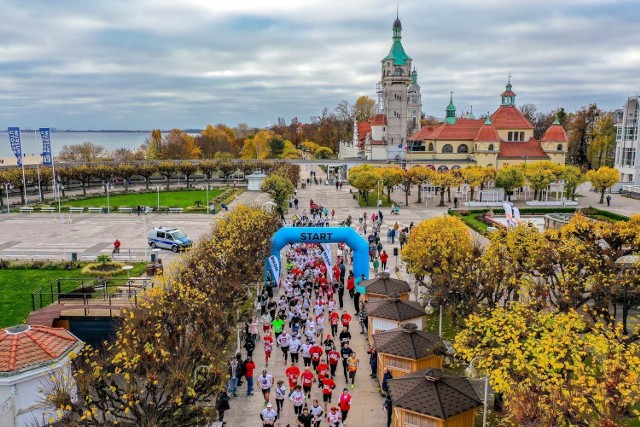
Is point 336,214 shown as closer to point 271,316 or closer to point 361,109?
point 271,316

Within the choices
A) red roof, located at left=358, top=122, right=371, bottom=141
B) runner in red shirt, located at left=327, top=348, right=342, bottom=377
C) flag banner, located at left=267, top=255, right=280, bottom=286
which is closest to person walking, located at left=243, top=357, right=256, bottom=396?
runner in red shirt, located at left=327, top=348, right=342, bottom=377

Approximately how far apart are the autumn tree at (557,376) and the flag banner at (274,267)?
12486mm

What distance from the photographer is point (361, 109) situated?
13275 centimetres


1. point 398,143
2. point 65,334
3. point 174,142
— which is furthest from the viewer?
point 174,142

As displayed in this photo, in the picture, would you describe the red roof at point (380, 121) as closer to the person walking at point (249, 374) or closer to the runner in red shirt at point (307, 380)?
the person walking at point (249, 374)

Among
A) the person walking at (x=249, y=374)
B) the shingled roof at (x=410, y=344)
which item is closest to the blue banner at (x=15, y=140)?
the person walking at (x=249, y=374)

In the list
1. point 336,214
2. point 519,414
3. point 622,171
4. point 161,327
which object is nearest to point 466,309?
point 519,414

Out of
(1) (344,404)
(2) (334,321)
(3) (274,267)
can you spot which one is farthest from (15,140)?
(1) (344,404)

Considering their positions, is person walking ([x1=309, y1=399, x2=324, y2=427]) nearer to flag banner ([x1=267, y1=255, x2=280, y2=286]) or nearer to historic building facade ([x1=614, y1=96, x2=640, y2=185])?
flag banner ([x1=267, y1=255, x2=280, y2=286])

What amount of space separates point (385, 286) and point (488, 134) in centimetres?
5824

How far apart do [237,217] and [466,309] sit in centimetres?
1524

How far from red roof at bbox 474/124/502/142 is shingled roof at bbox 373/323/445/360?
2479 inches

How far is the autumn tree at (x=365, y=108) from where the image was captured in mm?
131125

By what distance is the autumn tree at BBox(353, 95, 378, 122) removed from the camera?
131 m
